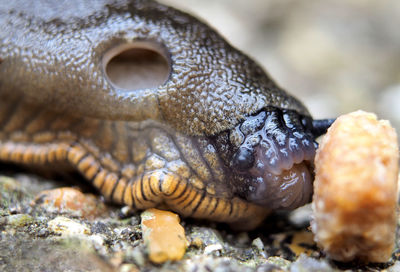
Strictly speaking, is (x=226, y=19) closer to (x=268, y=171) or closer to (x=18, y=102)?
(x=18, y=102)

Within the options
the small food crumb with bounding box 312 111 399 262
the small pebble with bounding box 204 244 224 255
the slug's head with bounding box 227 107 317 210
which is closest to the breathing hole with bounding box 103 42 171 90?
the slug's head with bounding box 227 107 317 210

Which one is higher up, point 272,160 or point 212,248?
point 272,160

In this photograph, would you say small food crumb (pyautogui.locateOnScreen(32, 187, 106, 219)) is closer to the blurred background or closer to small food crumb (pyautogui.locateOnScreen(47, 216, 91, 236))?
small food crumb (pyautogui.locateOnScreen(47, 216, 91, 236))

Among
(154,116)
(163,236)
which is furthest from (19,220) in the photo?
(154,116)

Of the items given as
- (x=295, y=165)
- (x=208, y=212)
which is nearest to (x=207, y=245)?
(x=208, y=212)

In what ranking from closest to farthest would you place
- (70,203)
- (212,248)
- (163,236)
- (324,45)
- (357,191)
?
1. (357,191)
2. (163,236)
3. (212,248)
4. (70,203)
5. (324,45)

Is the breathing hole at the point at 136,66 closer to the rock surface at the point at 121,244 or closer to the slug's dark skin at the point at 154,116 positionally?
the slug's dark skin at the point at 154,116

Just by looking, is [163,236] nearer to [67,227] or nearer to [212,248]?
[212,248]
